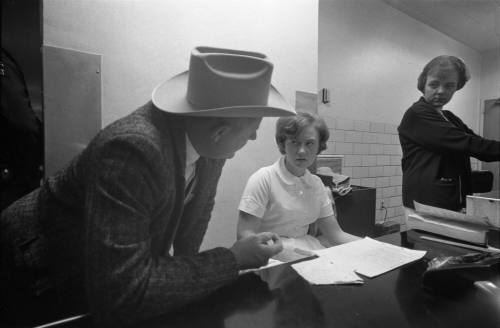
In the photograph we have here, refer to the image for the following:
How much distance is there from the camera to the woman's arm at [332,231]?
3.60ft

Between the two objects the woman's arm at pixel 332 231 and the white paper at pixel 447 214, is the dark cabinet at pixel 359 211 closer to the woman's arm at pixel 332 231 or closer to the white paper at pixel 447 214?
the woman's arm at pixel 332 231

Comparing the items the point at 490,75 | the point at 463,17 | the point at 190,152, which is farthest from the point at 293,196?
the point at 463,17

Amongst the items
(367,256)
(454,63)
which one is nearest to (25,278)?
(367,256)

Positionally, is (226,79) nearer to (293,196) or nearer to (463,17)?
(293,196)

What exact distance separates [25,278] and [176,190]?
35cm

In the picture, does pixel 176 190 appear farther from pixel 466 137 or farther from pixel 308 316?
pixel 466 137

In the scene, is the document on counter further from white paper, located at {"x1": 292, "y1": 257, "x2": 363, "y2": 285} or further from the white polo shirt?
the white polo shirt

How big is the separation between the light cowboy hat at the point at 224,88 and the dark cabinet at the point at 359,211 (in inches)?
27.1

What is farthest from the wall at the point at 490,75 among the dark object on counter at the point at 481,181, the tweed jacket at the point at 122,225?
the tweed jacket at the point at 122,225

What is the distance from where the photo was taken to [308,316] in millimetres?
442

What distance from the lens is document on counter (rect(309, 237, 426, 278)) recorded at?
2.06 ft

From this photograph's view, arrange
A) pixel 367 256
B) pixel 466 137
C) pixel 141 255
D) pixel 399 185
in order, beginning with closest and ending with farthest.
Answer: pixel 141 255 → pixel 367 256 → pixel 466 137 → pixel 399 185

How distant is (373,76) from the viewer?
105cm

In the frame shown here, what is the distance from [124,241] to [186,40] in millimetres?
723
